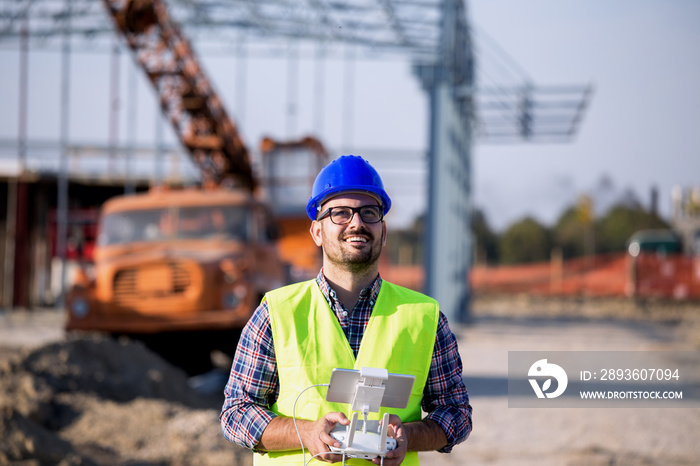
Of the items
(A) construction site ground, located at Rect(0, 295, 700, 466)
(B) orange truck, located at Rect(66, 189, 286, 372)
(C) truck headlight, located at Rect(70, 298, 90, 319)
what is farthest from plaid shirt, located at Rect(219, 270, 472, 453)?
(C) truck headlight, located at Rect(70, 298, 90, 319)

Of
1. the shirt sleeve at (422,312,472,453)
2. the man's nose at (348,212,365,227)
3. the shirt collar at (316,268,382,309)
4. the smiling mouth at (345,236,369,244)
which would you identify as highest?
the man's nose at (348,212,365,227)

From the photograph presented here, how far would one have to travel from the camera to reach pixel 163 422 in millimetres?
7871

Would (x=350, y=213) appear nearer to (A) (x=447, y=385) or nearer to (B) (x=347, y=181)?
(B) (x=347, y=181)

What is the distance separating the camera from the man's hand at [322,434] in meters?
2.28

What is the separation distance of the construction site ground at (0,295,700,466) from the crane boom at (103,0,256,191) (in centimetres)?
729

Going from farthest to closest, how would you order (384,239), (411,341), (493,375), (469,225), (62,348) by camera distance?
1. (469,225)
2. (493,375)
3. (62,348)
4. (384,239)
5. (411,341)

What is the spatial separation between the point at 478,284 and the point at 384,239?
115 ft

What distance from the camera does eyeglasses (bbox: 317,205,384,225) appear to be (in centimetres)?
259

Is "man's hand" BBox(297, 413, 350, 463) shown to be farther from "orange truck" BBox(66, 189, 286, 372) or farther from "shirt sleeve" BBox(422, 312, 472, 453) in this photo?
"orange truck" BBox(66, 189, 286, 372)

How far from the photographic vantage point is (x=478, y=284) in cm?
3734

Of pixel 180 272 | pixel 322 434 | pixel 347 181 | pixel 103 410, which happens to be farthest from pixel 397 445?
pixel 180 272

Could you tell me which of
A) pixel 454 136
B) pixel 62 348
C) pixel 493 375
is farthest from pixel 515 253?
pixel 62 348

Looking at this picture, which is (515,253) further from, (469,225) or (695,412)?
(695,412)

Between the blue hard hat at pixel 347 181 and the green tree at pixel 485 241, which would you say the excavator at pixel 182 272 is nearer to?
the blue hard hat at pixel 347 181
